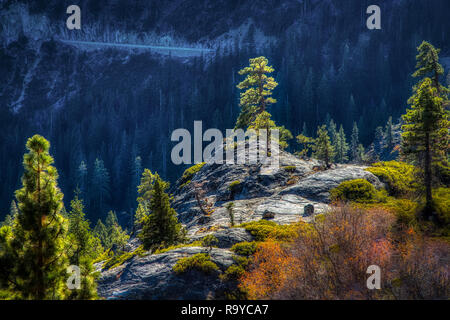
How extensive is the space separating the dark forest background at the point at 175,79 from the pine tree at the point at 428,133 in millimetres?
63101

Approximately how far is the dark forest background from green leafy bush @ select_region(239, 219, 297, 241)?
222 feet

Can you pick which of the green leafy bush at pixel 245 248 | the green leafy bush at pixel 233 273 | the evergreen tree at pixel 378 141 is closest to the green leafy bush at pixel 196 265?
the green leafy bush at pixel 233 273

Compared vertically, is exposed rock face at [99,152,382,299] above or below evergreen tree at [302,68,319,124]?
below

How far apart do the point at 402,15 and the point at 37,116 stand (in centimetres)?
16003

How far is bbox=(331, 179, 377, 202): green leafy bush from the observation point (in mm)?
19395

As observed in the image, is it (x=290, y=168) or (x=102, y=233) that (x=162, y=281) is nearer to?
(x=290, y=168)

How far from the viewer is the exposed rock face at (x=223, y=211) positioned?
1130cm

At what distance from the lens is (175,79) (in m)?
127

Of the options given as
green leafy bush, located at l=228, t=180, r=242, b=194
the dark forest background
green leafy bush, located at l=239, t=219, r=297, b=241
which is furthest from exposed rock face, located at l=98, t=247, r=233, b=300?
the dark forest background

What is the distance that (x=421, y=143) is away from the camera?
1836cm

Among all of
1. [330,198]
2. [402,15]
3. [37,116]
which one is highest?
[402,15]

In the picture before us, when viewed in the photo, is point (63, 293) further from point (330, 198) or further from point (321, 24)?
point (321, 24)

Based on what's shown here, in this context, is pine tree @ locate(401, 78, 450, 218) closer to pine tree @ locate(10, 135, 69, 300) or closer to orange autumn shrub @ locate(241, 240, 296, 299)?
orange autumn shrub @ locate(241, 240, 296, 299)
